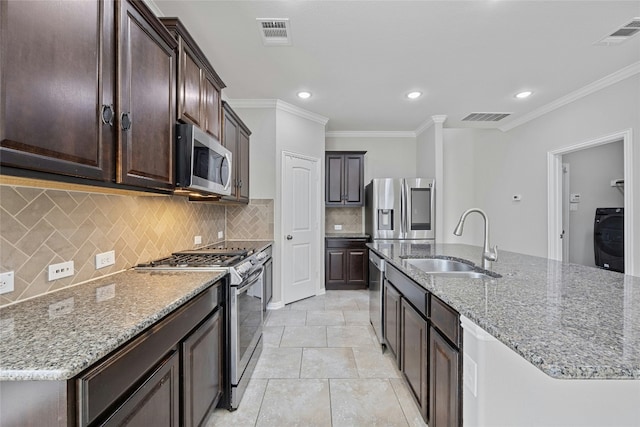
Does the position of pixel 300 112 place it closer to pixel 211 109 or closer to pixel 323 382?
pixel 211 109

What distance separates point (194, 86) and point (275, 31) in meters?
0.92

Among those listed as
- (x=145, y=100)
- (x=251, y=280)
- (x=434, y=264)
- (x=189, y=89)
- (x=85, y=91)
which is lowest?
(x=251, y=280)

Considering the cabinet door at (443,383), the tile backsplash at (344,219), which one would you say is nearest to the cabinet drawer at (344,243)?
the tile backsplash at (344,219)

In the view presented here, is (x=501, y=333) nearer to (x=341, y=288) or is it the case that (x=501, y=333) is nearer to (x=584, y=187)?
(x=341, y=288)

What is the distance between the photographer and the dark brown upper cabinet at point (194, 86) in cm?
170

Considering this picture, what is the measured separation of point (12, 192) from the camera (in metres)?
1.09

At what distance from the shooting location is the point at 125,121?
1201 millimetres

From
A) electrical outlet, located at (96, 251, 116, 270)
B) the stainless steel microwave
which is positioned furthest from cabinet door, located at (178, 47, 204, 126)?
electrical outlet, located at (96, 251, 116, 270)

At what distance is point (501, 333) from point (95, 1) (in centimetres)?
187

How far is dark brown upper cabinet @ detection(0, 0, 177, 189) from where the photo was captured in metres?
0.79

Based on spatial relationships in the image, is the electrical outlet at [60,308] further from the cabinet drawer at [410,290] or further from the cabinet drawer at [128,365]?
the cabinet drawer at [410,290]

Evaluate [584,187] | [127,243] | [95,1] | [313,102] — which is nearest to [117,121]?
[95,1]

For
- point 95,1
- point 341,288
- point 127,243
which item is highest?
point 95,1

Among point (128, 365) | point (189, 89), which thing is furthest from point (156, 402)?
point (189, 89)
